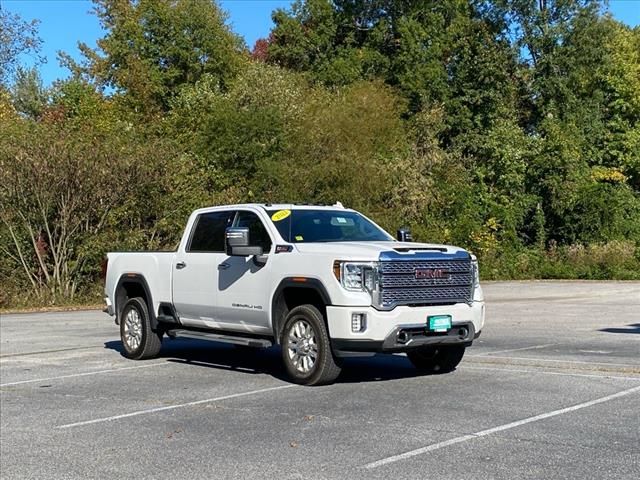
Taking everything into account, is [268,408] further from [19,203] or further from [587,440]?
[19,203]

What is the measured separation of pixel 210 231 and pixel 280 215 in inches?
49.8

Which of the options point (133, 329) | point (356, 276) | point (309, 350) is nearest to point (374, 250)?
point (356, 276)

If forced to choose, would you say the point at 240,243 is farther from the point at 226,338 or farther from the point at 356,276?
the point at 356,276

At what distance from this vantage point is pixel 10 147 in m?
24.8

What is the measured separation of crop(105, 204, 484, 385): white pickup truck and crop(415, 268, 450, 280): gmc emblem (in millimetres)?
14

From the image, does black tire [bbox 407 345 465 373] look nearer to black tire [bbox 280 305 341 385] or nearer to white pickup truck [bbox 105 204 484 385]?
white pickup truck [bbox 105 204 484 385]

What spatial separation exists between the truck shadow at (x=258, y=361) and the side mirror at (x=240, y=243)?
1.58 meters

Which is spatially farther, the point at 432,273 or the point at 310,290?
the point at 310,290

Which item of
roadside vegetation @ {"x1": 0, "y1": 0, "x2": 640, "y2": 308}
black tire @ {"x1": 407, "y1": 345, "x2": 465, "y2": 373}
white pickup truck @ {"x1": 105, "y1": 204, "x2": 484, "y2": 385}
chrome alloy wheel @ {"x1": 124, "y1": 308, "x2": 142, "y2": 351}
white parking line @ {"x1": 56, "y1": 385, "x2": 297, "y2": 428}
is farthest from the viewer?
roadside vegetation @ {"x1": 0, "y1": 0, "x2": 640, "y2": 308}

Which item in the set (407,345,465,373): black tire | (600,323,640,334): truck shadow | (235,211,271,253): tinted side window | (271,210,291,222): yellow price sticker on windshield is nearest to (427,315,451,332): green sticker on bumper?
(407,345,465,373): black tire

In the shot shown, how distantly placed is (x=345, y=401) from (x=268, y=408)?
0.81 metres

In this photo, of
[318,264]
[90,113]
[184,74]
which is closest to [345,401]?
[318,264]

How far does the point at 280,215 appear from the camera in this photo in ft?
36.6

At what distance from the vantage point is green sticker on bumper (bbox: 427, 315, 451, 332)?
9727mm
